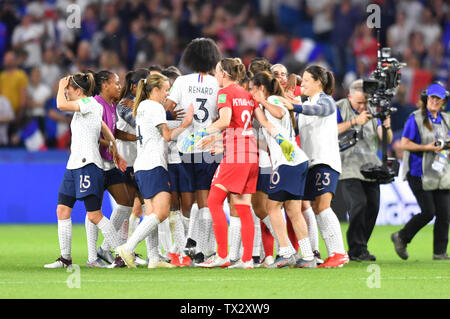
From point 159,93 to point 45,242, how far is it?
4.95 metres

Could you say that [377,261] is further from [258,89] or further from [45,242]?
[45,242]

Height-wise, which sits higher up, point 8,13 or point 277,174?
point 8,13

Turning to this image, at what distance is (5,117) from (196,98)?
897 centimetres

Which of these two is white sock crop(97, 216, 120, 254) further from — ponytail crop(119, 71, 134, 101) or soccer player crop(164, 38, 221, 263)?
ponytail crop(119, 71, 134, 101)

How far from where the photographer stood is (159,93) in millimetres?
10219

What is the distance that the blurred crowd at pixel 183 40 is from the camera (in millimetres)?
19094

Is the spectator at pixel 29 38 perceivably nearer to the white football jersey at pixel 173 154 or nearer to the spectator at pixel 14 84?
the spectator at pixel 14 84

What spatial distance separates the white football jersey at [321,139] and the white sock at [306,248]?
0.85m

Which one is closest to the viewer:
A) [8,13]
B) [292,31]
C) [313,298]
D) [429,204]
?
[313,298]

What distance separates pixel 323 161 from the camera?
33.6 ft

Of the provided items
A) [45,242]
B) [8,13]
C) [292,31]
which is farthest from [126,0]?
[45,242]

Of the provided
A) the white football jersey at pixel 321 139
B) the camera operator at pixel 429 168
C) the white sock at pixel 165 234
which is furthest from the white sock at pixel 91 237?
the camera operator at pixel 429 168

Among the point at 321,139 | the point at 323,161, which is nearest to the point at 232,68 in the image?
the point at 321,139

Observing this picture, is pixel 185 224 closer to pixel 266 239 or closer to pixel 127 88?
pixel 266 239
